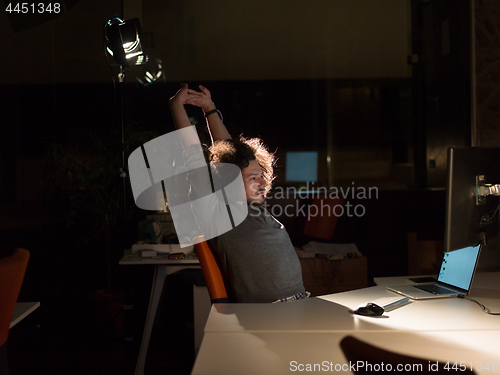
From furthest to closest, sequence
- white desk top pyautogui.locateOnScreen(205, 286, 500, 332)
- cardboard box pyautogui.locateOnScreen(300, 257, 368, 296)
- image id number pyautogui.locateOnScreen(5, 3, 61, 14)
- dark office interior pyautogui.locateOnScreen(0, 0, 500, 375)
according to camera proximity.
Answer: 1. image id number pyautogui.locateOnScreen(5, 3, 61, 14)
2. cardboard box pyautogui.locateOnScreen(300, 257, 368, 296)
3. dark office interior pyautogui.locateOnScreen(0, 0, 500, 375)
4. white desk top pyautogui.locateOnScreen(205, 286, 500, 332)

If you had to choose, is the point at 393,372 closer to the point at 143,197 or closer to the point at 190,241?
the point at 190,241

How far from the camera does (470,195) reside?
1.52 metres

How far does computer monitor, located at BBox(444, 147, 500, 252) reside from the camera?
1455mm

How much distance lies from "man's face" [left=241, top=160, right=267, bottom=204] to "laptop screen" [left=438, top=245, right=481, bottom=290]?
2.92ft

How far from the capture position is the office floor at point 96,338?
276 centimetres

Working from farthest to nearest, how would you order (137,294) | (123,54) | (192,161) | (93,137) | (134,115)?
(134,115), (137,294), (93,137), (123,54), (192,161)

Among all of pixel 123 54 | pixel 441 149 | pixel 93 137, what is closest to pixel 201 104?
pixel 123 54

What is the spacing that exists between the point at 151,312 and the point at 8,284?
4.47 feet

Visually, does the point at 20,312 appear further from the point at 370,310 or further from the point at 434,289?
the point at 434,289

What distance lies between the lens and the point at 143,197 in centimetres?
394

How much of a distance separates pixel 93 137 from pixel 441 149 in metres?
3.59

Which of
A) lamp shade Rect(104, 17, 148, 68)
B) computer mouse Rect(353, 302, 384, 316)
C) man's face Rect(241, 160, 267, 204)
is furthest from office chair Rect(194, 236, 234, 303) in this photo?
lamp shade Rect(104, 17, 148, 68)

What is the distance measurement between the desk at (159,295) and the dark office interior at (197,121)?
326 millimetres

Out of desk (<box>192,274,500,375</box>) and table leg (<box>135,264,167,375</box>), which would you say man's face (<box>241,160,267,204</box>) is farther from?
table leg (<box>135,264,167,375</box>)
